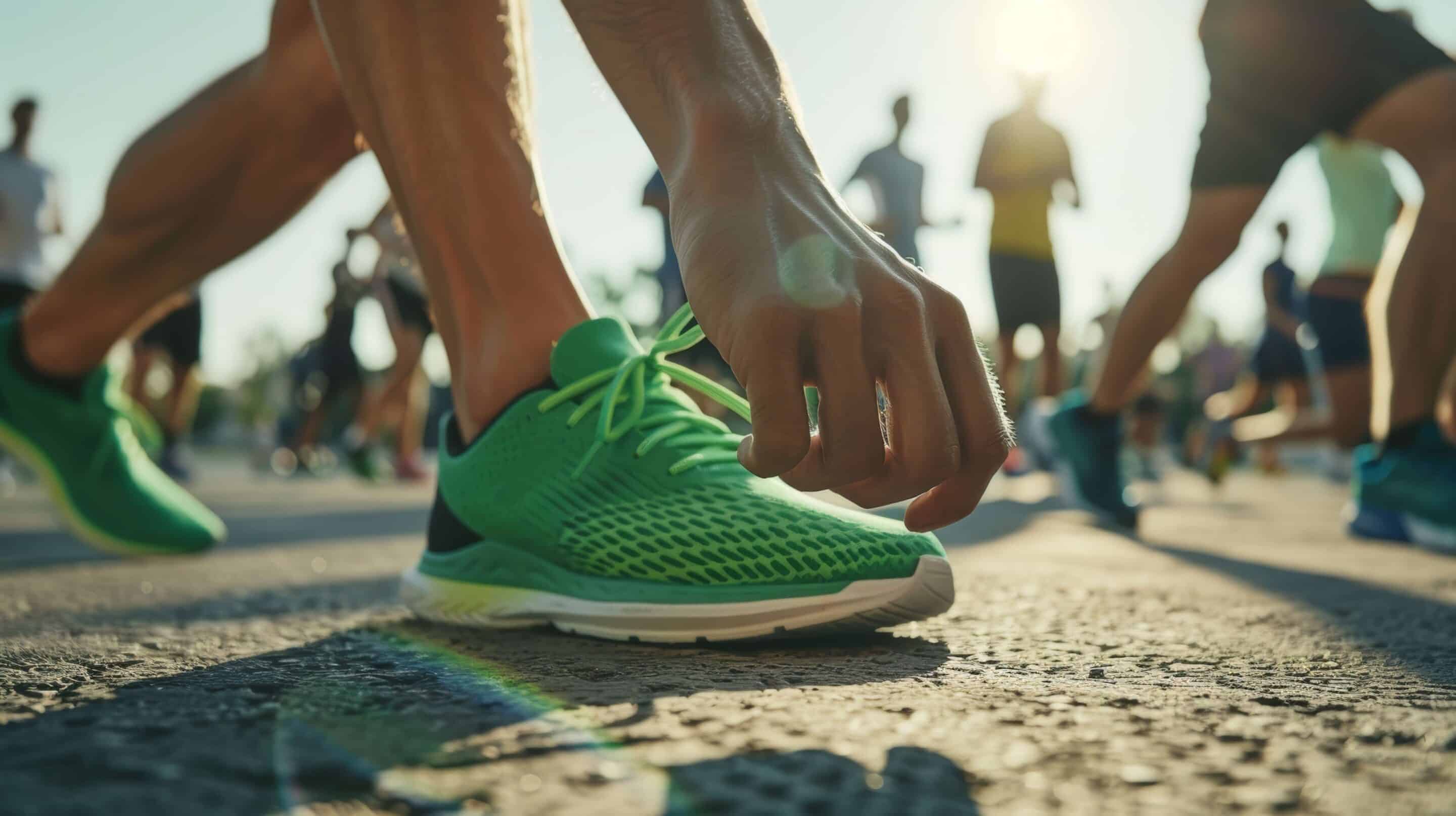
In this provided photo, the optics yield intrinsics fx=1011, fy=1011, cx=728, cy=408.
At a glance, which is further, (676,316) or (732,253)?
(676,316)

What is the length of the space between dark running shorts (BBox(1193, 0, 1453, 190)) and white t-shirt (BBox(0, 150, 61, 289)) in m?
4.69

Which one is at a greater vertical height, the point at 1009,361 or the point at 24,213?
the point at 24,213

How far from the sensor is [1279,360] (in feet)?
24.3

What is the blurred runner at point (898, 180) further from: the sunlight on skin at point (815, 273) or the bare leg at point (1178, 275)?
the sunlight on skin at point (815, 273)

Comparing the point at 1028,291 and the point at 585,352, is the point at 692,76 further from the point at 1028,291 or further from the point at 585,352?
the point at 1028,291

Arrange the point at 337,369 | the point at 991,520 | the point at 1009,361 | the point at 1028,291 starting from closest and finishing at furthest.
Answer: the point at 991,520 → the point at 1028,291 → the point at 1009,361 → the point at 337,369

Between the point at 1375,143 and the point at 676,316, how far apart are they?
7.88ft

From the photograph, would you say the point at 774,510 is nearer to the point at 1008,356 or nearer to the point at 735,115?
the point at 735,115

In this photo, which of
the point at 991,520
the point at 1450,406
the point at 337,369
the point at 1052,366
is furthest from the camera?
the point at 337,369

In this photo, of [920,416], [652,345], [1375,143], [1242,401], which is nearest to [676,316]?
[652,345]

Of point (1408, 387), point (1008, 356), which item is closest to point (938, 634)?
point (1408, 387)

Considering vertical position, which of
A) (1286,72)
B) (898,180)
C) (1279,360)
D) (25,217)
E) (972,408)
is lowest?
(972,408)

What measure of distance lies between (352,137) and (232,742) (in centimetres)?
153

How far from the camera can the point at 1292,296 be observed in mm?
7688
